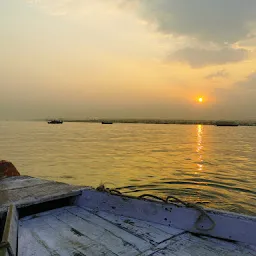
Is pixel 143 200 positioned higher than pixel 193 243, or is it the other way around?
pixel 143 200

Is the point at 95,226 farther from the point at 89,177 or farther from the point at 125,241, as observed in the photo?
the point at 89,177

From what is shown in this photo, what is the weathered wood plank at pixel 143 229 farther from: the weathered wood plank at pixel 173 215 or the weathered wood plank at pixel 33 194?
the weathered wood plank at pixel 33 194

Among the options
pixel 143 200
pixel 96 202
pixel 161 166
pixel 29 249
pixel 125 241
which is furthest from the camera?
pixel 161 166

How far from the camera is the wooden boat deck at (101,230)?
304 centimetres

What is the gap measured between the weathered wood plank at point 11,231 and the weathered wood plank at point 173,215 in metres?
1.37

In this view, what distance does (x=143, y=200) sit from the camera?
4070mm

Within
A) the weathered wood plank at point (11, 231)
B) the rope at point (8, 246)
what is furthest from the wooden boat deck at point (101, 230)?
the rope at point (8, 246)

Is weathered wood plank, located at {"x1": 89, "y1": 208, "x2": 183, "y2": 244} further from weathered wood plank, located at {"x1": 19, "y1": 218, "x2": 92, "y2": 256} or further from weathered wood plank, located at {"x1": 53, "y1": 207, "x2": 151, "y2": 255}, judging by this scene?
weathered wood plank, located at {"x1": 19, "y1": 218, "x2": 92, "y2": 256}

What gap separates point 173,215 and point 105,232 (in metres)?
1.05

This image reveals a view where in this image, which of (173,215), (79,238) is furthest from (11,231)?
(173,215)

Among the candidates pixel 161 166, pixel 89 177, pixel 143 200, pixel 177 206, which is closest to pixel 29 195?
pixel 143 200

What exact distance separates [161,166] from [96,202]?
1212 centimetres

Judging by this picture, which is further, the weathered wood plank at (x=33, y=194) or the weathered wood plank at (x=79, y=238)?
the weathered wood plank at (x=33, y=194)

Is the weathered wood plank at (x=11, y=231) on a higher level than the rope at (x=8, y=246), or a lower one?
lower
